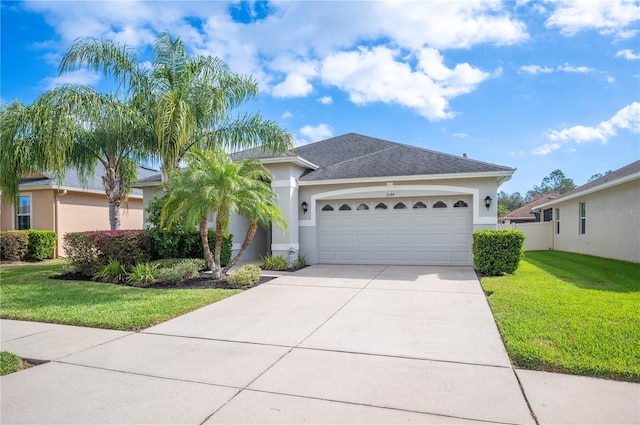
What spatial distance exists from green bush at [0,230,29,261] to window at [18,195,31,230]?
215cm

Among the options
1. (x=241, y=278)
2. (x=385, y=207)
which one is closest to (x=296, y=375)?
(x=241, y=278)

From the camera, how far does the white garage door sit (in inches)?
489

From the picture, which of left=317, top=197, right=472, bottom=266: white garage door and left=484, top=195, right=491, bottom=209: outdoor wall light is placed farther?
left=317, top=197, right=472, bottom=266: white garage door

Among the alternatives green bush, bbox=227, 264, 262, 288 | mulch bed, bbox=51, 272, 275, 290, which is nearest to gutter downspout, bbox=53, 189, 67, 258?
mulch bed, bbox=51, 272, 275, 290

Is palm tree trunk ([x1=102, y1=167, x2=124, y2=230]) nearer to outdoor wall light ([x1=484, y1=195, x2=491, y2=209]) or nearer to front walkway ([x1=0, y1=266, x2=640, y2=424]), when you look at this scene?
front walkway ([x1=0, y1=266, x2=640, y2=424])

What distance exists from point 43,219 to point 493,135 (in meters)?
21.7

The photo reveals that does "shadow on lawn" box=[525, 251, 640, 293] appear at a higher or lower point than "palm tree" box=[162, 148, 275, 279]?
lower

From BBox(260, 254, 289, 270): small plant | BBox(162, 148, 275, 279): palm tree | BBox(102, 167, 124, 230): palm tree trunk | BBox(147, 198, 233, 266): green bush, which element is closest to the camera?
BBox(162, 148, 275, 279): palm tree

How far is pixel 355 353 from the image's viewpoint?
468cm

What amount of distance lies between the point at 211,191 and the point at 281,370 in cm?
530

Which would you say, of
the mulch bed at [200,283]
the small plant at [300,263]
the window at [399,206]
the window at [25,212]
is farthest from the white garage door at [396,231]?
the window at [25,212]

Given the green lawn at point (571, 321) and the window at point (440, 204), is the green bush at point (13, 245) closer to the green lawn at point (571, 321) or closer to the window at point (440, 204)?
the window at point (440, 204)

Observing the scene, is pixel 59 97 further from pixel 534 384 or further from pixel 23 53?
pixel 534 384

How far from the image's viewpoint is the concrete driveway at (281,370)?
3.29 m
